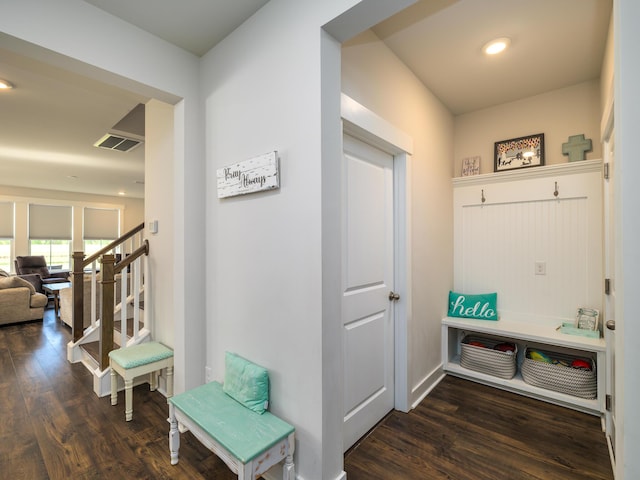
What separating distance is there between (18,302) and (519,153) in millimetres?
7049

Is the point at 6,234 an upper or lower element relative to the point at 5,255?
upper

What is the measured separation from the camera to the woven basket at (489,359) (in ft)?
8.68

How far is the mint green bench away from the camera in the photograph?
4.45 ft

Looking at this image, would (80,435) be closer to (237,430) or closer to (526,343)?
(237,430)

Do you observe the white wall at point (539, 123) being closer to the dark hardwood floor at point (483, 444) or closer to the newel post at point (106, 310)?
the dark hardwood floor at point (483, 444)

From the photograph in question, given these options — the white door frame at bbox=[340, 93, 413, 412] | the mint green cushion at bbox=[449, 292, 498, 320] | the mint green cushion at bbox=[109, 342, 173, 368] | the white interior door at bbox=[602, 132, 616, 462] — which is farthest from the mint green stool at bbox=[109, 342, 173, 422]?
the white interior door at bbox=[602, 132, 616, 462]

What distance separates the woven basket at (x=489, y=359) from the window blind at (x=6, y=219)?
9.56m

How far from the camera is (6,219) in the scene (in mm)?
7188

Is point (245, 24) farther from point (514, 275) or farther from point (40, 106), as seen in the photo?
point (514, 275)

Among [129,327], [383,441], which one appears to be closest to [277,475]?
[383,441]

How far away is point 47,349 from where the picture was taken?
3789mm

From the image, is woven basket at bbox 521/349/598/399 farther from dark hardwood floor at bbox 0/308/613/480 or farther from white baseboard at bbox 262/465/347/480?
white baseboard at bbox 262/465/347/480

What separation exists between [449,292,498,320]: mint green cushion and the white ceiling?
5.97 ft

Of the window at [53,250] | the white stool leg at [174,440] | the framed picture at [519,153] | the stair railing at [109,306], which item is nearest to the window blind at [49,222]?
the window at [53,250]
